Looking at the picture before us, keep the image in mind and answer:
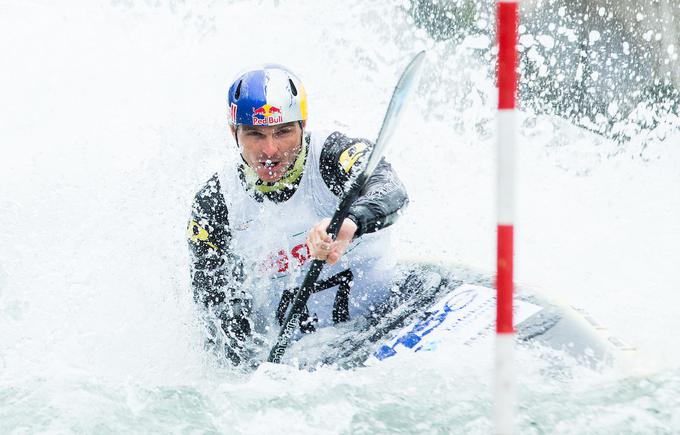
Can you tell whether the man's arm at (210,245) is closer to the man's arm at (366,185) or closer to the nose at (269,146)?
the nose at (269,146)

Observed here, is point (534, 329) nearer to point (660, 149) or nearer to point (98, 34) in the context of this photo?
point (660, 149)

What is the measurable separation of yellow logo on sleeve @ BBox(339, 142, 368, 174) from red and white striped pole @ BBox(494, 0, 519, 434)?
5.42 ft

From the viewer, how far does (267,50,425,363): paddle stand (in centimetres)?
308

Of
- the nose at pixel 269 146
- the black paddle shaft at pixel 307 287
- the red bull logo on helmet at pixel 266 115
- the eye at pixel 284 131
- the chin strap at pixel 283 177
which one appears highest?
the red bull logo on helmet at pixel 266 115

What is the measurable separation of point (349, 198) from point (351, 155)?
15.5 inches

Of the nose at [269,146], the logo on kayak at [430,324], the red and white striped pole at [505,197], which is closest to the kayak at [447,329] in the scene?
the logo on kayak at [430,324]

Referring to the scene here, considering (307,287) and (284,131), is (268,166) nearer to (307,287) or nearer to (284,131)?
(284,131)

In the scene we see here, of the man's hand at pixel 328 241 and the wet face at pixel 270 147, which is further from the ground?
the wet face at pixel 270 147

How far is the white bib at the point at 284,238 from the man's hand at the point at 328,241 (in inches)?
20.5

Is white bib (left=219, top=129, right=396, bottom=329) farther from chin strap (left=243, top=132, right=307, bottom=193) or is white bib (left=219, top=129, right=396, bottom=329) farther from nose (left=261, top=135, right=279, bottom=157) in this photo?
nose (left=261, top=135, right=279, bottom=157)

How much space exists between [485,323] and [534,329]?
0.21 meters

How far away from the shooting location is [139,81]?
7.54 meters

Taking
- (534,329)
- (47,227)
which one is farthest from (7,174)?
(534,329)

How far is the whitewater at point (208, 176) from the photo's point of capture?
2920 millimetres
